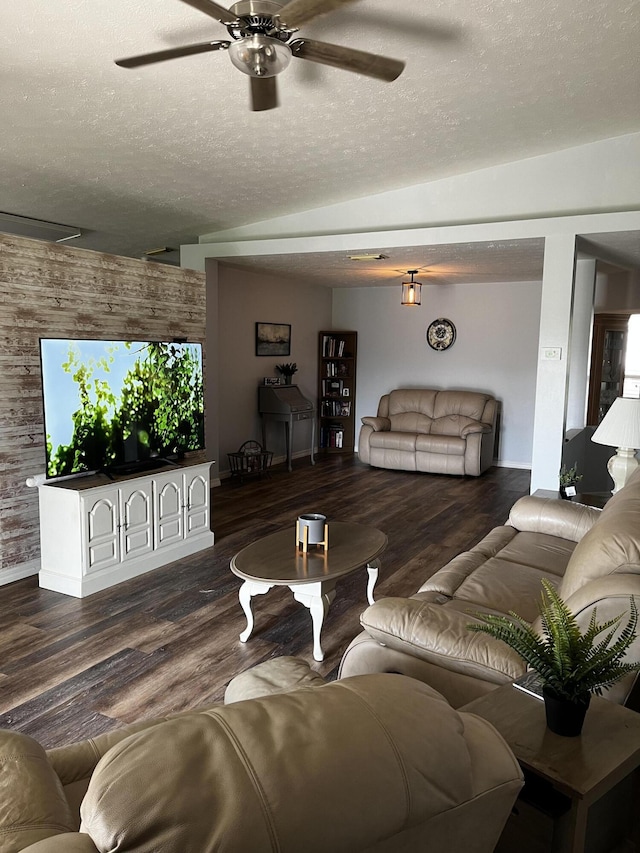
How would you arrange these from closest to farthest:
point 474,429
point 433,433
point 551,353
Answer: point 551,353, point 474,429, point 433,433

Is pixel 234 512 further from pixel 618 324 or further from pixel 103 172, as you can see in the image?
pixel 618 324

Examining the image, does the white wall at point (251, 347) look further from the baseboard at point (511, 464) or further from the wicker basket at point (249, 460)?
the baseboard at point (511, 464)

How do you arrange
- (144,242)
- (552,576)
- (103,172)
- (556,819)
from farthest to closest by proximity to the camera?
(144,242) → (103,172) → (552,576) → (556,819)

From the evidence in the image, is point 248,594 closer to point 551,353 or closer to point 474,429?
point 551,353

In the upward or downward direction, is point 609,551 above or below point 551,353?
below

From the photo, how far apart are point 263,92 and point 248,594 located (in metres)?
2.32

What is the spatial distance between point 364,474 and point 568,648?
6.35m

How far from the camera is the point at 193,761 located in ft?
2.48

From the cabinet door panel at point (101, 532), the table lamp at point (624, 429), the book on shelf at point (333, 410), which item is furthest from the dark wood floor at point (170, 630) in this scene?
the book on shelf at point (333, 410)

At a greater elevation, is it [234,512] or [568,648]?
[568,648]

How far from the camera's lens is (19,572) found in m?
4.03

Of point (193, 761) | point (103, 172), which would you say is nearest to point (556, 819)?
point (193, 761)

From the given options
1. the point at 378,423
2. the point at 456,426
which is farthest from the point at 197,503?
the point at 456,426

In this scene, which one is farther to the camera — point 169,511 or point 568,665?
point 169,511
